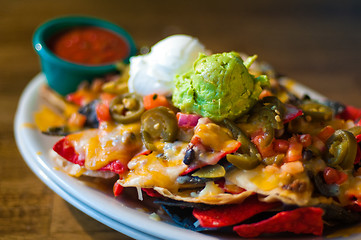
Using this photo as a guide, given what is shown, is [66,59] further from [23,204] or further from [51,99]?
[23,204]

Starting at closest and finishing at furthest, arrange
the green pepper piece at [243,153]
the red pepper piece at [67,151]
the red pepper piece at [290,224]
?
the red pepper piece at [290,224] → the green pepper piece at [243,153] → the red pepper piece at [67,151]

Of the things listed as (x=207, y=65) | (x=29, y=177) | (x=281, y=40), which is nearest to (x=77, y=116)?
(x=29, y=177)

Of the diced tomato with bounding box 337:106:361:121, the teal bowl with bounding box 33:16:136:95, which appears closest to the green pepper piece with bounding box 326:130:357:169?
the diced tomato with bounding box 337:106:361:121

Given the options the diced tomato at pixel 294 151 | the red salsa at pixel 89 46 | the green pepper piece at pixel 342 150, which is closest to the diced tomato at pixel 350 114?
the green pepper piece at pixel 342 150

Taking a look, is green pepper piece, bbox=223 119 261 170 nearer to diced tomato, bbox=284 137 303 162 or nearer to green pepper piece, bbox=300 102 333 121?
diced tomato, bbox=284 137 303 162

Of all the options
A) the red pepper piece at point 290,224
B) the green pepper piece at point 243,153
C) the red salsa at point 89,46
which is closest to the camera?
the red pepper piece at point 290,224

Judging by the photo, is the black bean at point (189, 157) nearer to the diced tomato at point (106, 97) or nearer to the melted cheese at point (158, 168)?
the melted cheese at point (158, 168)

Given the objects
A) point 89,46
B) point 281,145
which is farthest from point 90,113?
point 281,145
